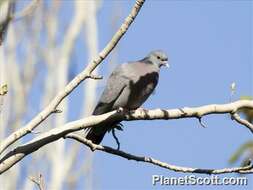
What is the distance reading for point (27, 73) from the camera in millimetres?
8125

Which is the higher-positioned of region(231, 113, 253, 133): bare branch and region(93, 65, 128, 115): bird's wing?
region(93, 65, 128, 115): bird's wing

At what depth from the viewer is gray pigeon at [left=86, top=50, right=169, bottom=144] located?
4309mm

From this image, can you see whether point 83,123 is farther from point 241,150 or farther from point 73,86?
point 241,150

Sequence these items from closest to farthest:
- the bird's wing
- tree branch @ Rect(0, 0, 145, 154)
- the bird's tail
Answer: tree branch @ Rect(0, 0, 145, 154), the bird's tail, the bird's wing

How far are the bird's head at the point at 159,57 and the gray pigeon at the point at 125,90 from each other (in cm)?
21

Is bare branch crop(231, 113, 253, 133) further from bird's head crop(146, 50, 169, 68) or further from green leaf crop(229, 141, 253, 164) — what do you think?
bird's head crop(146, 50, 169, 68)

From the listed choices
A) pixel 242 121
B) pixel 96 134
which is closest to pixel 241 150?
pixel 242 121

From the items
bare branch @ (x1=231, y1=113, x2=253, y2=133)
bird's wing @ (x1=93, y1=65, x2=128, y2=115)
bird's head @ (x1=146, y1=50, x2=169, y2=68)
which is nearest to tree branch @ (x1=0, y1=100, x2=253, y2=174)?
bare branch @ (x1=231, y1=113, x2=253, y2=133)

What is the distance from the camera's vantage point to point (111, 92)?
441 cm

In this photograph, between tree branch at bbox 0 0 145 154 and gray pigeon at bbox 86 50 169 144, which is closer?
tree branch at bbox 0 0 145 154

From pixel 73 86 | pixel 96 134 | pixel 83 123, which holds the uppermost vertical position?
pixel 96 134

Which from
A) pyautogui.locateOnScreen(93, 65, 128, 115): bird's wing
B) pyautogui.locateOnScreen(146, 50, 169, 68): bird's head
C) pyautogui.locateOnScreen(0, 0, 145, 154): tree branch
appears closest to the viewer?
pyautogui.locateOnScreen(0, 0, 145, 154): tree branch

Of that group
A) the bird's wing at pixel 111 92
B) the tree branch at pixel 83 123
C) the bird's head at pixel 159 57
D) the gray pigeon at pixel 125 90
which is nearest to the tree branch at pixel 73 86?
the tree branch at pixel 83 123

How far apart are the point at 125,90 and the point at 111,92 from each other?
0.28 feet
